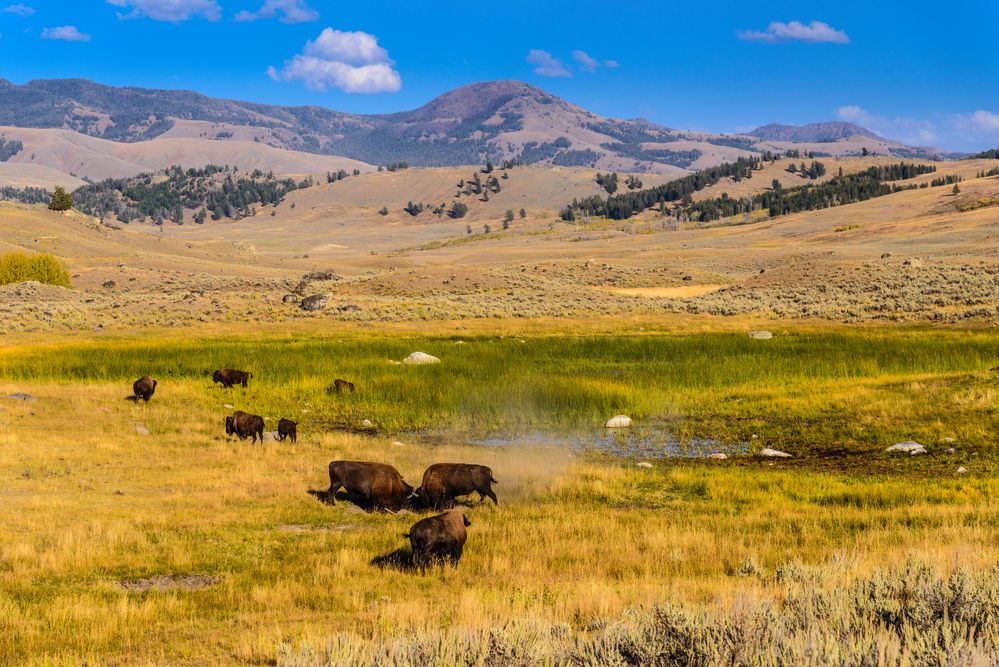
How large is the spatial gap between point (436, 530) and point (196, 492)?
21.8 feet

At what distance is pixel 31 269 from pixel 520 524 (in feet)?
265

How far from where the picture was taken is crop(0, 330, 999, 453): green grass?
22.5 metres

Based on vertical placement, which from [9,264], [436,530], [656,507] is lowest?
[656,507]

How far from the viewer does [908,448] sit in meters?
19.3

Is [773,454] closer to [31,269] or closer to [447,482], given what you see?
[447,482]

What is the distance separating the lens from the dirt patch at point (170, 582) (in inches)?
384

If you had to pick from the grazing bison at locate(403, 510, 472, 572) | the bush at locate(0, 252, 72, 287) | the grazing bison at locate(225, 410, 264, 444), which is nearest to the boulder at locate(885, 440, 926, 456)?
the grazing bison at locate(403, 510, 472, 572)

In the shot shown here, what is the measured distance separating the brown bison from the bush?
244 ft

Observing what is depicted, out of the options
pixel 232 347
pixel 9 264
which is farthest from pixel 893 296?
pixel 9 264

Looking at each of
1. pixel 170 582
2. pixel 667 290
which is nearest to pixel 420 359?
pixel 170 582

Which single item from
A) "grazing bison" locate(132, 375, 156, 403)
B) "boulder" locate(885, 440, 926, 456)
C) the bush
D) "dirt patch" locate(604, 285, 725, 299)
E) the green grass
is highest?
the bush

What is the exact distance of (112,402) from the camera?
81.9 ft

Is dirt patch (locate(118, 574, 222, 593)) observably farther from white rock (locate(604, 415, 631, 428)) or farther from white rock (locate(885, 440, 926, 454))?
white rock (locate(885, 440, 926, 454))

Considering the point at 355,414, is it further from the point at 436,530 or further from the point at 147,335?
the point at 147,335
